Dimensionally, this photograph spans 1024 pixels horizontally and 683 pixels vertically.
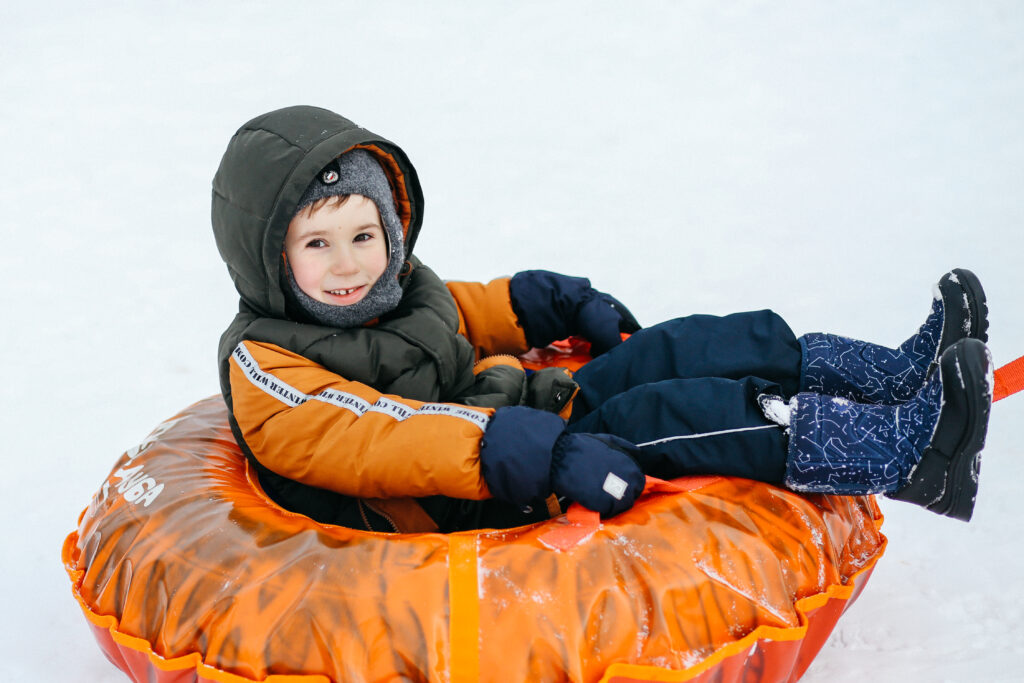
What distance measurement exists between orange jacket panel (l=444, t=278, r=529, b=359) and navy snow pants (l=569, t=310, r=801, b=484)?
0.30 m

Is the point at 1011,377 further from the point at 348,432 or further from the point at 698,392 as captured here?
the point at 348,432

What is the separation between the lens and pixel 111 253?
4129 millimetres

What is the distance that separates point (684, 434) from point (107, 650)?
1132 millimetres

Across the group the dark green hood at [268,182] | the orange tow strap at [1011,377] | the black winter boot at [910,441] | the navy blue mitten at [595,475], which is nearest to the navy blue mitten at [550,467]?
the navy blue mitten at [595,475]

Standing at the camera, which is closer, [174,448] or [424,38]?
[174,448]

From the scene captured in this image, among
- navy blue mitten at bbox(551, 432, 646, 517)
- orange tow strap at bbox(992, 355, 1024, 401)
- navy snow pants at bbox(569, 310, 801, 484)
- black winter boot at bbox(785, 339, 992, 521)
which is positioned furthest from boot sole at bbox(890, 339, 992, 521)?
navy blue mitten at bbox(551, 432, 646, 517)

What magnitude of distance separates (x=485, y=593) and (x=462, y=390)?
65 cm

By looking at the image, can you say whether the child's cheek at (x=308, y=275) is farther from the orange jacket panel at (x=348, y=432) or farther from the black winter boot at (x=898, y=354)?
the black winter boot at (x=898, y=354)

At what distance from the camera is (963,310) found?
1.86 metres

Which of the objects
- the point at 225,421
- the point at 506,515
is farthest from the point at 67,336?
the point at 506,515

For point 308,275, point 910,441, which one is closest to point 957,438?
point 910,441

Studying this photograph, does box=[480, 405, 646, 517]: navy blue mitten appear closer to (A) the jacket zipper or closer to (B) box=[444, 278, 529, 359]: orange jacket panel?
(A) the jacket zipper

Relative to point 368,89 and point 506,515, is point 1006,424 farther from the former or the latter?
point 368,89

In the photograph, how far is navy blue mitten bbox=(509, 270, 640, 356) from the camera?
94.2 inches
